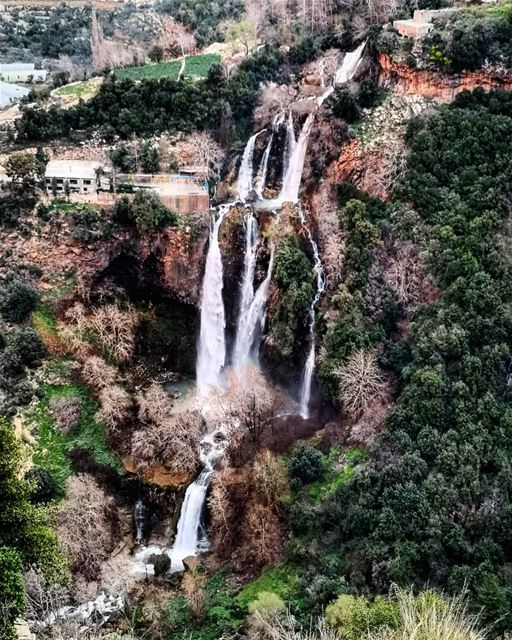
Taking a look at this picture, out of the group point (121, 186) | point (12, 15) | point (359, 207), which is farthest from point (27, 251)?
point (12, 15)

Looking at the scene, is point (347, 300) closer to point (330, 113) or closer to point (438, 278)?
point (438, 278)

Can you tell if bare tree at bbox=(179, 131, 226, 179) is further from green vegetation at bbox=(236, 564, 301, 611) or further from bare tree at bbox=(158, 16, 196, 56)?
green vegetation at bbox=(236, 564, 301, 611)

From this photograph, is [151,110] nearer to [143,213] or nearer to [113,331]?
[143,213]

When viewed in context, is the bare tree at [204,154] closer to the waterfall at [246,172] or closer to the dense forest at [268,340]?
the dense forest at [268,340]

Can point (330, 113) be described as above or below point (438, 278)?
above

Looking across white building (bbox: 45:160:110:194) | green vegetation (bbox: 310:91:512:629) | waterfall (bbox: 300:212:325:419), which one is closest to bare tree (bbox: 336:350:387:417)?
green vegetation (bbox: 310:91:512:629)

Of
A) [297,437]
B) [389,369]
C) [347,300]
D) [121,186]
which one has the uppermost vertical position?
[121,186]

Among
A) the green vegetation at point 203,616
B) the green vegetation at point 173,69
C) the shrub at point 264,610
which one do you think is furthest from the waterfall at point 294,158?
the shrub at point 264,610

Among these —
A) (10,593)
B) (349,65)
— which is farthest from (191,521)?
(349,65)

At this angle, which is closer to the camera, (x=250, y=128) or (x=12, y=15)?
(x=250, y=128)
